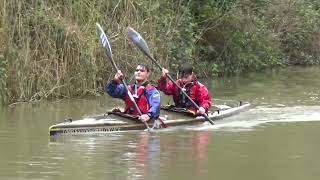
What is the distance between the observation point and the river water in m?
7.98

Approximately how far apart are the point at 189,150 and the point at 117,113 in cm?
209

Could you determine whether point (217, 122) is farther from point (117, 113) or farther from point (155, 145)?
point (155, 145)

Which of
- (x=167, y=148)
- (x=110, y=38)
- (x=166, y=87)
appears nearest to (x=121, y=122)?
(x=167, y=148)

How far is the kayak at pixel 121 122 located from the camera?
10.6 m

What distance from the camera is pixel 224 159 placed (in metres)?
8.88

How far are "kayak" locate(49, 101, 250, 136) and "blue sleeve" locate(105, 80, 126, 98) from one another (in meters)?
0.28

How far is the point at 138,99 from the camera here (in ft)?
38.2

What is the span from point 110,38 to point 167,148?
7.64 m

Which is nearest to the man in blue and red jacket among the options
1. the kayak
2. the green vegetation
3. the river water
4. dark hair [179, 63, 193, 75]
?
the kayak

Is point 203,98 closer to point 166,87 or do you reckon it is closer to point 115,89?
point 166,87

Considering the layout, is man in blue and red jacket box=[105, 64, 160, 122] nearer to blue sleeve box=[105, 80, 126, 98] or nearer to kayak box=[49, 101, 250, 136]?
blue sleeve box=[105, 80, 126, 98]

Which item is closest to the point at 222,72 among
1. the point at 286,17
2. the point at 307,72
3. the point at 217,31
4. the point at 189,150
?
the point at 217,31

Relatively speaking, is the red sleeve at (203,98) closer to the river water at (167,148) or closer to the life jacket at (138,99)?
the river water at (167,148)

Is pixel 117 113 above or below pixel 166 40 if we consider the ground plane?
below
